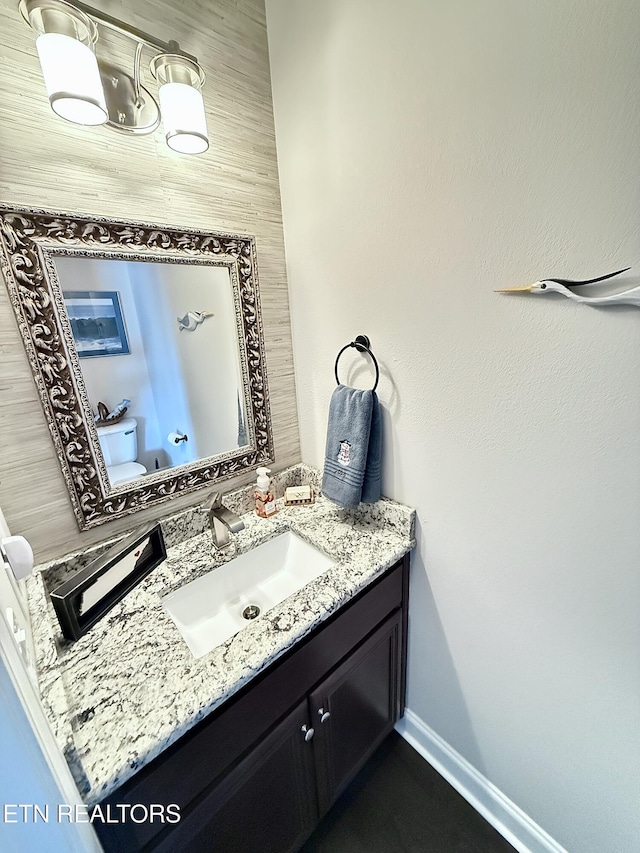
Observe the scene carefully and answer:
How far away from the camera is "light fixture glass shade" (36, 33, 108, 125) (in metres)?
0.71

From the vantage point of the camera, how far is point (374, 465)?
112cm

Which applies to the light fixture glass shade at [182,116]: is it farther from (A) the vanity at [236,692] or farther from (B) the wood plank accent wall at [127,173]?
A: (A) the vanity at [236,692]

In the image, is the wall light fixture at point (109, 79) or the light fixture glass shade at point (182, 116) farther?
the light fixture glass shade at point (182, 116)

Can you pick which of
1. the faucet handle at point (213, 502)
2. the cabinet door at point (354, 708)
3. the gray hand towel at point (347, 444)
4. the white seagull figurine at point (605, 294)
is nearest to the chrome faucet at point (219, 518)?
the faucet handle at point (213, 502)

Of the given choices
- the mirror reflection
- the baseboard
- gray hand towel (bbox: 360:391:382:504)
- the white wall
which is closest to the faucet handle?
the mirror reflection

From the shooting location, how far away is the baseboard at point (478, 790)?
1.05 metres

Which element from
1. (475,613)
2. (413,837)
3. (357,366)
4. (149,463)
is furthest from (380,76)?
(413,837)

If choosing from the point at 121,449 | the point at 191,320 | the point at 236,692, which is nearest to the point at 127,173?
the point at 191,320

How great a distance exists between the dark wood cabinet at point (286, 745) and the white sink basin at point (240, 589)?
0.65 ft

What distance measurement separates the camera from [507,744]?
3.44 ft

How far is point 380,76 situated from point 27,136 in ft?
2.80

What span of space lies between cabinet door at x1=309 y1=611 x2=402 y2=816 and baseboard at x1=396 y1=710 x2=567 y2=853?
5.3 inches

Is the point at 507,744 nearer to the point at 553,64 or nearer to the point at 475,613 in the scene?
the point at 475,613

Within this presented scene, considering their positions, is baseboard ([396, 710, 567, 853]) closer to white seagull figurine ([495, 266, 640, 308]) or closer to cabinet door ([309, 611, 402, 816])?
cabinet door ([309, 611, 402, 816])
